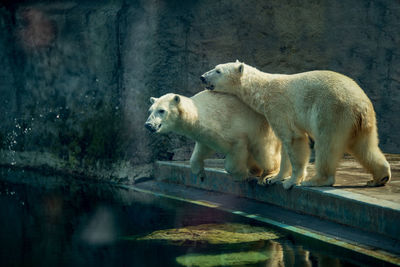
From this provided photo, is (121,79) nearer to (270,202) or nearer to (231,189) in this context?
(231,189)

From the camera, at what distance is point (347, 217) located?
17.5 ft

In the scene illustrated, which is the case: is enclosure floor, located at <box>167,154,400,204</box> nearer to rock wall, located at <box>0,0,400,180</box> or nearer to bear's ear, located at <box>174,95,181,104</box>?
rock wall, located at <box>0,0,400,180</box>

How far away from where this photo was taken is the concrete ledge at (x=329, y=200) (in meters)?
4.88

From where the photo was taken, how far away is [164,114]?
6.11 meters

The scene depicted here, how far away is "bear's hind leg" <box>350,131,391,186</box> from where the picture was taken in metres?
5.61

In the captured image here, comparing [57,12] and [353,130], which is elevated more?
[57,12]

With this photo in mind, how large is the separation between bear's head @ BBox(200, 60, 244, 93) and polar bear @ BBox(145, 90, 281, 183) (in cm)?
18

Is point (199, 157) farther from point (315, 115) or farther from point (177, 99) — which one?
point (315, 115)

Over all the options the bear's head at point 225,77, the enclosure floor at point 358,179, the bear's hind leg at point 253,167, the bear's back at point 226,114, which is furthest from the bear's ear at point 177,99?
the enclosure floor at point 358,179

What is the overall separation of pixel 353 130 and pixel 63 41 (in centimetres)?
555

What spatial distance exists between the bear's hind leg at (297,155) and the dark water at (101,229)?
2.11 ft

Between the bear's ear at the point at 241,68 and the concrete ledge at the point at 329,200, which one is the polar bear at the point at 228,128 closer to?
the concrete ledge at the point at 329,200

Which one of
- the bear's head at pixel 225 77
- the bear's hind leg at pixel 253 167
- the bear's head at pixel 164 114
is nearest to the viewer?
the bear's head at pixel 164 114

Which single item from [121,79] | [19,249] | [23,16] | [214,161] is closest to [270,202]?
[214,161]
